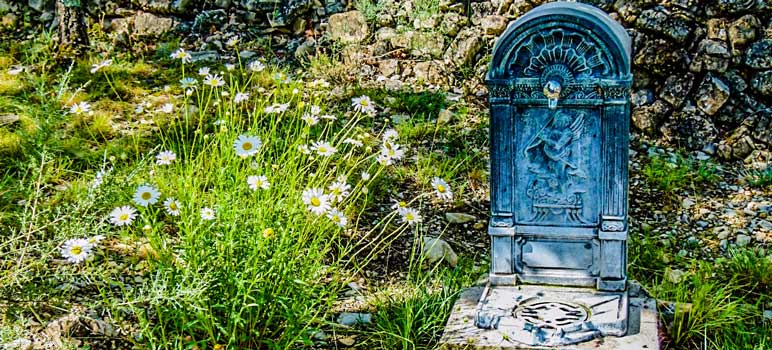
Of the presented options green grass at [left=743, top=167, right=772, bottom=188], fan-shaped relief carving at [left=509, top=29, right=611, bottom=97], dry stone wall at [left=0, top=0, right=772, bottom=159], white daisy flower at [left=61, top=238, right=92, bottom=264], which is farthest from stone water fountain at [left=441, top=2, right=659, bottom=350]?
dry stone wall at [left=0, top=0, right=772, bottom=159]

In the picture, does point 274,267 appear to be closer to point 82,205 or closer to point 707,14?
point 82,205

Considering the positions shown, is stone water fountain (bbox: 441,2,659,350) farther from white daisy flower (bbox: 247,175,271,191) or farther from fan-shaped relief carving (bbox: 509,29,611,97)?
white daisy flower (bbox: 247,175,271,191)

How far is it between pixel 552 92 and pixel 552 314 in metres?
0.82

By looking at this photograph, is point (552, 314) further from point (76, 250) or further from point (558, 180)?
point (76, 250)

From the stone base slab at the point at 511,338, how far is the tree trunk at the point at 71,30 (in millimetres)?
3786

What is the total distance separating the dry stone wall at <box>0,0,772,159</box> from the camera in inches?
213

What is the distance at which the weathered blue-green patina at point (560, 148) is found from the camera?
3340mm

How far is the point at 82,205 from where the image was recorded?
3211 mm

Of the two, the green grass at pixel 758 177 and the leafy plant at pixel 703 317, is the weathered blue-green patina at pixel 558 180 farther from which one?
the green grass at pixel 758 177

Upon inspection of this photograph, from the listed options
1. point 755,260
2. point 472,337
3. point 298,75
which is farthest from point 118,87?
point 755,260

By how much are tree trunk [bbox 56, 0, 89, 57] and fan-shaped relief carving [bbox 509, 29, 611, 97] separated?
380 cm

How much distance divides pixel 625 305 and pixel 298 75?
3.25 meters

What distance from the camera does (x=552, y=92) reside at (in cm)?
334

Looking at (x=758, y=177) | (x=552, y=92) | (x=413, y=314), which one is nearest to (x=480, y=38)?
(x=758, y=177)
